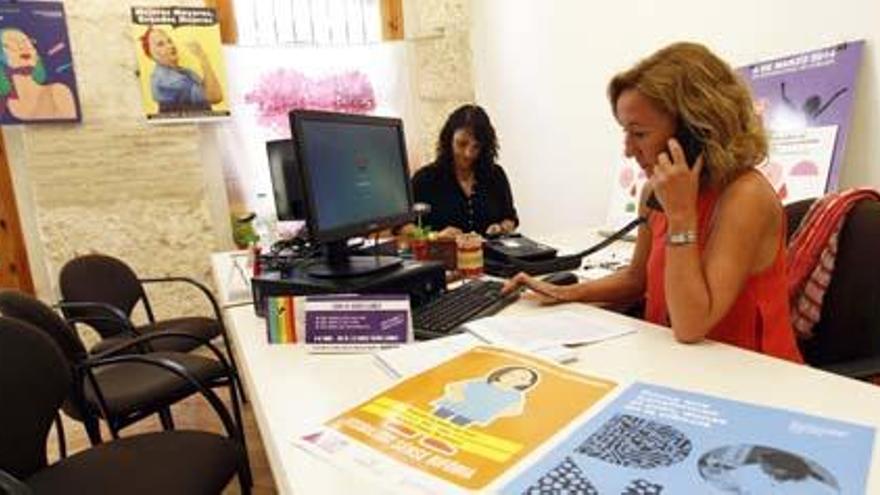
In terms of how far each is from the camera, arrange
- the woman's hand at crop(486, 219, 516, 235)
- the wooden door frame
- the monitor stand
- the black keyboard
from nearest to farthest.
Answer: the black keyboard, the monitor stand, the woman's hand at crop(486, 219, 516, 235), the wooden door frame

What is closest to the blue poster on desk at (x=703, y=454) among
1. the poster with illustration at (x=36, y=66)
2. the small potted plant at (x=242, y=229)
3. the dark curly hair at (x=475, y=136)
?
the dark curly hair at (x=475, y=136)

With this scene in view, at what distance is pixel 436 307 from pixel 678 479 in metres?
0.77

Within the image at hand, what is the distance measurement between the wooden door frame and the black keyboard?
9.61ft

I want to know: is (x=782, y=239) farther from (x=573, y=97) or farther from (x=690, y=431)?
(x=573, y=97)

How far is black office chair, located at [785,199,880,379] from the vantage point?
132cm

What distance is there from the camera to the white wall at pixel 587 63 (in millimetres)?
1869

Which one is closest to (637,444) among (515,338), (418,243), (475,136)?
(515,338)

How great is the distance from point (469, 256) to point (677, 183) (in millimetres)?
697

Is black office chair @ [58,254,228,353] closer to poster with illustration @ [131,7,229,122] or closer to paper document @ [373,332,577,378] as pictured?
poster with illustration @ [131,7,229,122]

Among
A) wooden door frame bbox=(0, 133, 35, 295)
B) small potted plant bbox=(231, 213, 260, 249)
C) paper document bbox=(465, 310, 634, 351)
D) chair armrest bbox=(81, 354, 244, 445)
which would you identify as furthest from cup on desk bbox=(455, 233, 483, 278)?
wooden door frame bbox=(0, 133, 35, 295)

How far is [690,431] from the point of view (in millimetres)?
801

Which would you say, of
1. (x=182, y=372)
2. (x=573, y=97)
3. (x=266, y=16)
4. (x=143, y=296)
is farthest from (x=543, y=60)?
(x=182, y=372)

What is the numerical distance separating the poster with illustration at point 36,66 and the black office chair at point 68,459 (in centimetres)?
231

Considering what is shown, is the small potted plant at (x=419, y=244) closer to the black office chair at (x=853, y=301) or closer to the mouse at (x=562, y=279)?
the mouse at (x=562, y=279)
